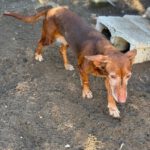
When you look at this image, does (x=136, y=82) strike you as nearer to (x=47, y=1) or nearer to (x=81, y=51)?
(x=81, y=51)

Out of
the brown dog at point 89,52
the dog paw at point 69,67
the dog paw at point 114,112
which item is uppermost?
the brown dog at point 89,52

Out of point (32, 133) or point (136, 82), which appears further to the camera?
point (136, 82)

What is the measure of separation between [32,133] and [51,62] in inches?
70.9

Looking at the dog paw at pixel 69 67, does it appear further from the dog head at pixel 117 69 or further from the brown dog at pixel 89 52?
the dog head at pixel 117 69

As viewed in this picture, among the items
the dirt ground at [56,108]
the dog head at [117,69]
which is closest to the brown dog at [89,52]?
the dog head at [117,69]

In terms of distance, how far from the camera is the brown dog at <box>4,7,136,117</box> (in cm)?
487

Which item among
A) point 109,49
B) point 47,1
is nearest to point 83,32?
point 109,49

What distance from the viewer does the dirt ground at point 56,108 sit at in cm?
507

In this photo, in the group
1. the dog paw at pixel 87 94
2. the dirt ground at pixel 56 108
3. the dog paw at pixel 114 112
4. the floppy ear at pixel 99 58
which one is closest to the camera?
the floppy ear at pixel 99 58

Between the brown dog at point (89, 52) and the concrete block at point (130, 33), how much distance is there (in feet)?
3.06

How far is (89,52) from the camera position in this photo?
5562 mm

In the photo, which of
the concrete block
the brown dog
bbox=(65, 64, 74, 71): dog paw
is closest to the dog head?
the brown dog

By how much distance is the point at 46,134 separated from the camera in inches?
203

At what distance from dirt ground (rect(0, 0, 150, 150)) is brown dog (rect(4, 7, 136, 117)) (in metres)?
0.20
